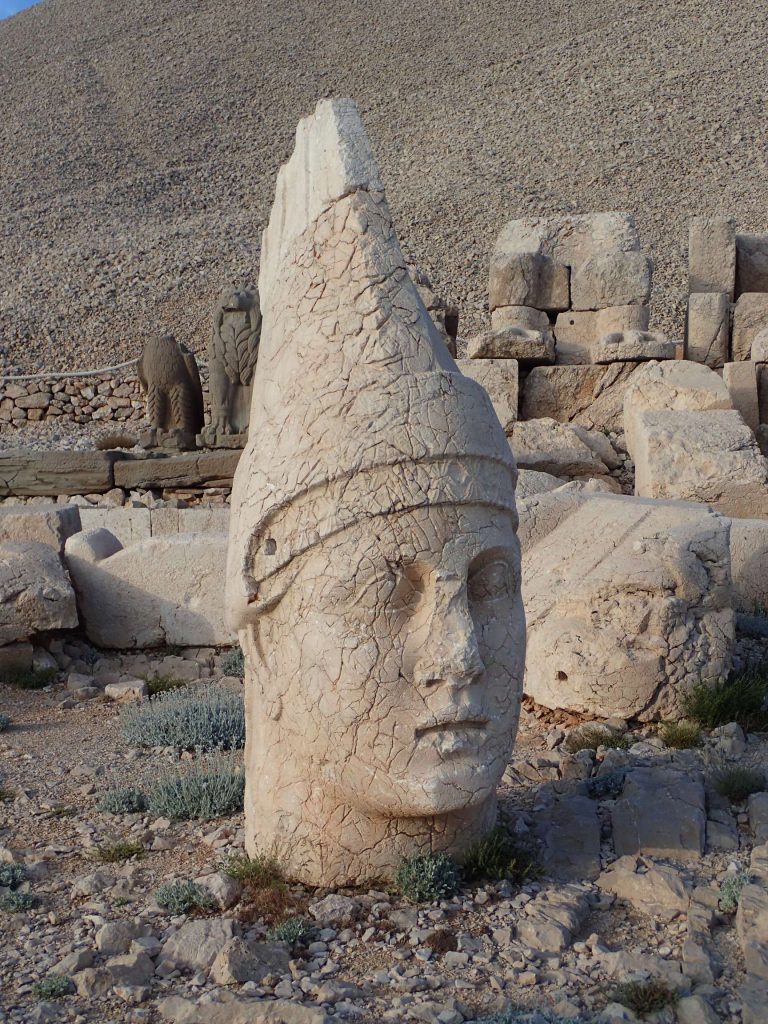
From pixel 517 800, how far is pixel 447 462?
1.64 m

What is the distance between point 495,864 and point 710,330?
10481 millimetres

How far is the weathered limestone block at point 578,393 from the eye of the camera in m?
11.7

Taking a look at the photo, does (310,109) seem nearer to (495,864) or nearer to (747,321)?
(747,321)

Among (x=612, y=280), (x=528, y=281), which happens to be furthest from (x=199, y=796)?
(x=612, y=280)

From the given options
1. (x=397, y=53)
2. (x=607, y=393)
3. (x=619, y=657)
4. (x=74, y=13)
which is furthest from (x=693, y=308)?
(x=74, y=13)

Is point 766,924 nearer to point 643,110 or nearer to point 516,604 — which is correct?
point 516,604

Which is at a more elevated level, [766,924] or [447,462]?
[447,462]

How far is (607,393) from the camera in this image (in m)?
11.8

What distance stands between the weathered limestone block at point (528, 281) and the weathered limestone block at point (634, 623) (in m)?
7.85

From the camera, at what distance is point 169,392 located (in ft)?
39.2

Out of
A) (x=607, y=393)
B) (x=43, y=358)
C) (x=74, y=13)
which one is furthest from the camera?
(x=74, y=13)

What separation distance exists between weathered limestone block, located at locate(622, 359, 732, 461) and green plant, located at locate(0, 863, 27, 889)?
7441 mm

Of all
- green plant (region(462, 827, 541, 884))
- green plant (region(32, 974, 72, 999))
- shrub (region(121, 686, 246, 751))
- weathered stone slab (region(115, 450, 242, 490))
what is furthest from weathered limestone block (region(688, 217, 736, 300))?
green plant (region(32, 974, 72, 999))

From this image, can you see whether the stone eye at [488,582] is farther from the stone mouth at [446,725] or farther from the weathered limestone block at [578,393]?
the weathered limestone block at [578,393]
